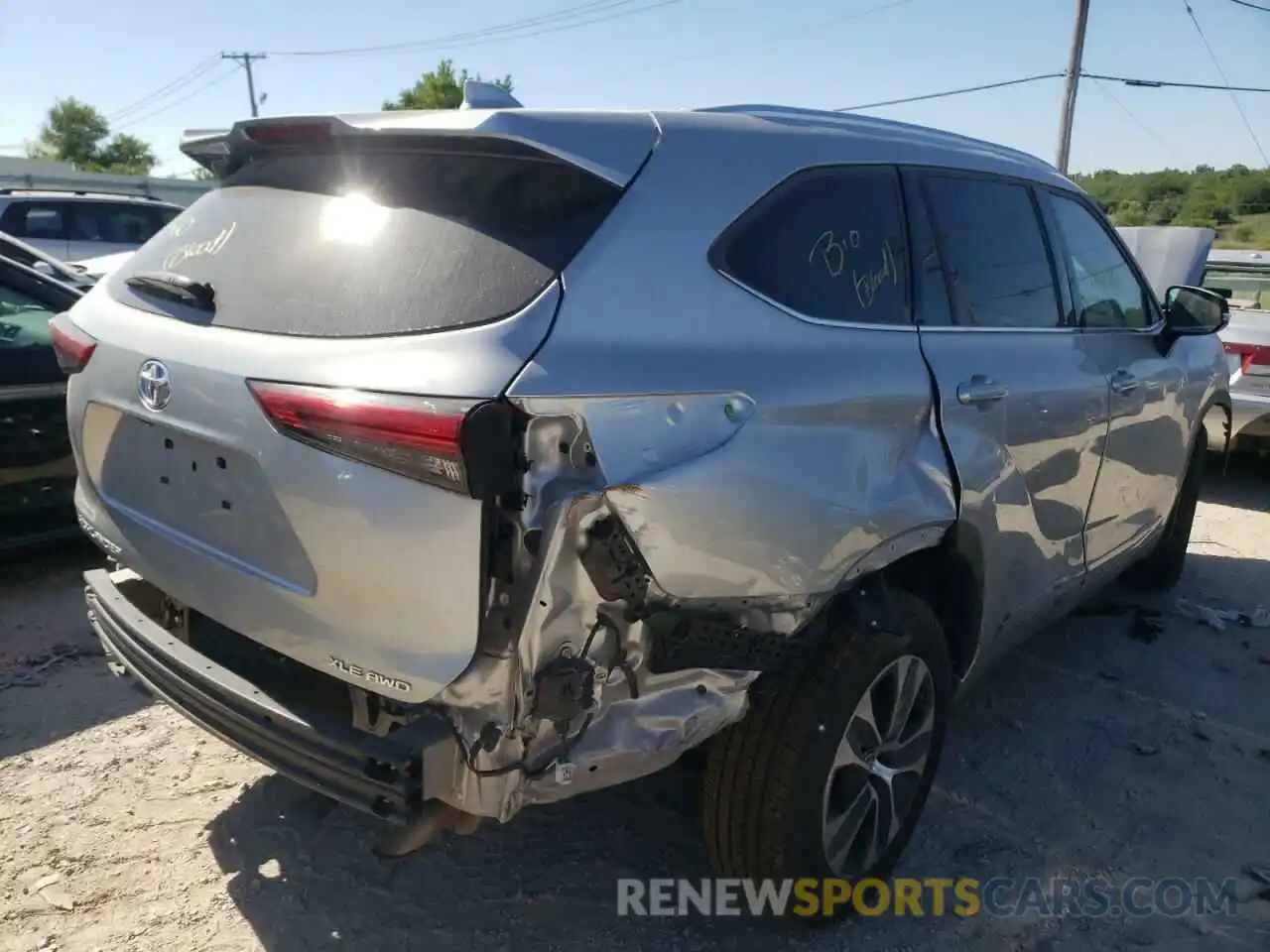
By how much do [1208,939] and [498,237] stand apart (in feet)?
8.41

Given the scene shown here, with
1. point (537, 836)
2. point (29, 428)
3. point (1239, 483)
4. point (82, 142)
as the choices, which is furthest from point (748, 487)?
point (82, 142)

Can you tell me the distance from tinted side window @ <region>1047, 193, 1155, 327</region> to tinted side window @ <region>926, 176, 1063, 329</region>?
21 centimetres

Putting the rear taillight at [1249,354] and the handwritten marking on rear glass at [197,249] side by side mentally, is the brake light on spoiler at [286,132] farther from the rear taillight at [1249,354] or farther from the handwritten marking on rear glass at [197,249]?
the rear taillight at [1249,354]

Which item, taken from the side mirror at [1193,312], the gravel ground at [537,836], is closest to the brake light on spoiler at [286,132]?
the gravel ground at [537,836]

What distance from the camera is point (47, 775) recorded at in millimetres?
3234

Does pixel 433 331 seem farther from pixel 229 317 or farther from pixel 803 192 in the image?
pixel 803 192

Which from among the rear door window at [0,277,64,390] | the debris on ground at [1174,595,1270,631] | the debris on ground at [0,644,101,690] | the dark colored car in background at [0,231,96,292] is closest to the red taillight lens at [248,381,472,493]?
the debris on ground at [0,644,101,690]

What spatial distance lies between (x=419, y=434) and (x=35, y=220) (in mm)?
11597

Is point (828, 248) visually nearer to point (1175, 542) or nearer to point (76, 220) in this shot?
point (1175, 542)

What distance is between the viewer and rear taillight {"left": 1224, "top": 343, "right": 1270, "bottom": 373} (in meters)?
6.91

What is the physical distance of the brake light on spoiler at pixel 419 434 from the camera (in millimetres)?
1817

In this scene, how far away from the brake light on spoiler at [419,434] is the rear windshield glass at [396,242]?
180mm

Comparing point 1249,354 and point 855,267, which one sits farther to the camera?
point 1249,354

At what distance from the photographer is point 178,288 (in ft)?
8.01
